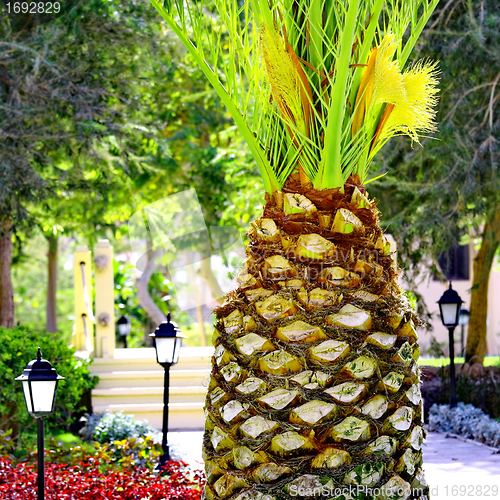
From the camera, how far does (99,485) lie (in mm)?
4375

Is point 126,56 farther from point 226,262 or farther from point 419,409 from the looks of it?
point 419,409

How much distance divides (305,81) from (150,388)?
23.8ft

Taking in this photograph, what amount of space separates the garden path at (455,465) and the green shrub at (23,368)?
55.6 inches

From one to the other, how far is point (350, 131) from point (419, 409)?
3.78 feet

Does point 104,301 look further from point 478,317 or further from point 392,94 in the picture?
point 392,94

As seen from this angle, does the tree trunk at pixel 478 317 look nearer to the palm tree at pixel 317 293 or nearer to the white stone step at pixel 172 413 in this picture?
the white stone step at pixel 172 413

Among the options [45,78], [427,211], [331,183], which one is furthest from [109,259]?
[331,183]

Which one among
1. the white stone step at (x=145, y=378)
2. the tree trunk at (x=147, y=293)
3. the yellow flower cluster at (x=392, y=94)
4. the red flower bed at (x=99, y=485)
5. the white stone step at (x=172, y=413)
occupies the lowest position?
the white stone step at (x=172, y=413)

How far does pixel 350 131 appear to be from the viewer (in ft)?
8.09

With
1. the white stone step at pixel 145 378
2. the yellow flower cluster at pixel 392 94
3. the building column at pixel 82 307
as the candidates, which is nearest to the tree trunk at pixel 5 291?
the building column at pixel 82 307

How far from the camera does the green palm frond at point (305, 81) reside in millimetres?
2350

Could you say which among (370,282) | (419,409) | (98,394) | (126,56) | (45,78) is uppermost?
(126,56)

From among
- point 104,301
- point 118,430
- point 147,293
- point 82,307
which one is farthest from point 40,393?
point 147,293

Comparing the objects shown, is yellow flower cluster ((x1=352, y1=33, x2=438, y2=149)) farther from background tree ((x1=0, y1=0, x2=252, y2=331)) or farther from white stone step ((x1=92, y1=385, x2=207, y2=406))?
white stone step ((x1=92, y1=385, x2=207, y2=406))
